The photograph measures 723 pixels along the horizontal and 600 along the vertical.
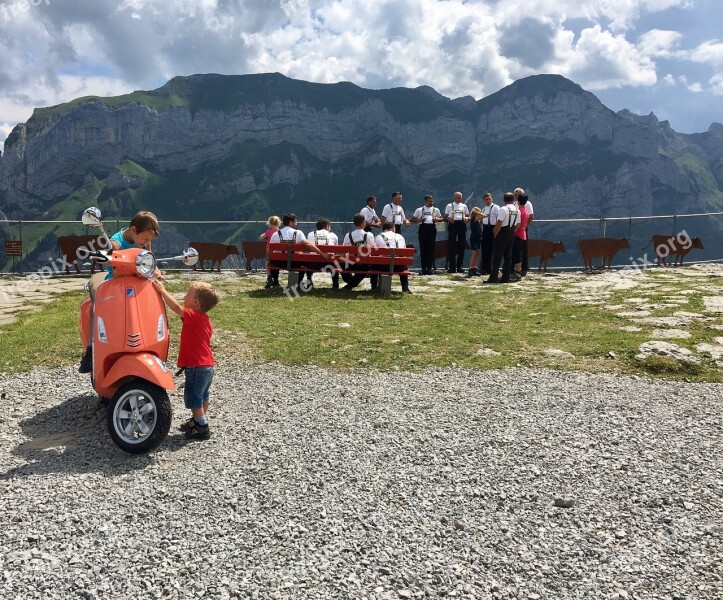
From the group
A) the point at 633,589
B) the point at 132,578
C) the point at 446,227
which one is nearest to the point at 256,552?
the point at 132,578

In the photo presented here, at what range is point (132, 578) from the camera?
8.46 feet

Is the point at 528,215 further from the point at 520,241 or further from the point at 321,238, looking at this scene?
the point at 321,238

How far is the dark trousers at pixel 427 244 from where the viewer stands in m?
14.4

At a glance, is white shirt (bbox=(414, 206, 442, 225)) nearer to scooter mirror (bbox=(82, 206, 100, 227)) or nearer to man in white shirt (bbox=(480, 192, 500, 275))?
man in white shirt (bbox=(480, 192, 500, 275))

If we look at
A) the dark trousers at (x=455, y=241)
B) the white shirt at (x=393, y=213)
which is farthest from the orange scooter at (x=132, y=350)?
the dark trousers at (x=455, y=241)

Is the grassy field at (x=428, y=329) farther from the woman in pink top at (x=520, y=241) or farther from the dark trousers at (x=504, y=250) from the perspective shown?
the woman in pink top at (x=520, y=241)

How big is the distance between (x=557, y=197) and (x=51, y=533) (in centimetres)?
19246

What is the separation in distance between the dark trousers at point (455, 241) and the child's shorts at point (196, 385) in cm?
1113

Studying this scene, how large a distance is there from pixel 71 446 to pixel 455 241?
473 inches

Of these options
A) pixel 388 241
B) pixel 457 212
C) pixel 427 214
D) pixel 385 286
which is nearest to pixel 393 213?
pixel 427 214

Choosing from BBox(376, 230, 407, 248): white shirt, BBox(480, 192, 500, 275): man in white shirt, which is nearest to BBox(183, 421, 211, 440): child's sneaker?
BBox(376, 230, 407, 248): white shirt

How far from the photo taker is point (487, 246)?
14117 millimetres

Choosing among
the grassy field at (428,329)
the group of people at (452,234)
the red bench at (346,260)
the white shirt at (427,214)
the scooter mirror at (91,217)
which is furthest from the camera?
the white shirt at (427,214)

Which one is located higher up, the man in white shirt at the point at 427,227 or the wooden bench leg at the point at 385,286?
the man in white shirt at the point at 427,227
